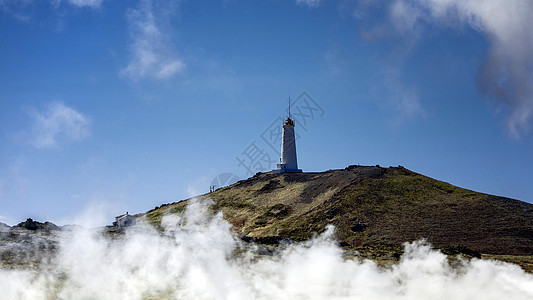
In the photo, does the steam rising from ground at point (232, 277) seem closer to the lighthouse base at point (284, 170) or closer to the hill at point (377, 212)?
the hill at point (377, 212)

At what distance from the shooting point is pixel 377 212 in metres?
96.1

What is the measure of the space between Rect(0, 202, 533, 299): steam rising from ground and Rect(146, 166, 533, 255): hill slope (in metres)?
25.8

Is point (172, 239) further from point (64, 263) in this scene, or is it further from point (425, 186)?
point (425, 186)

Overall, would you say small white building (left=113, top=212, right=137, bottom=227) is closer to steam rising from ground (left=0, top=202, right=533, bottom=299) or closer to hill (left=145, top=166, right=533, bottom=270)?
hill (left=145, top=166, right=533, bottom=270)

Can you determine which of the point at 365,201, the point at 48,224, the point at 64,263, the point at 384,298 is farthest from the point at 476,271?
the point at 48,224

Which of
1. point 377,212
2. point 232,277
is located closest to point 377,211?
point 377,212

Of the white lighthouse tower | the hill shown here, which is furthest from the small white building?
the white lighthouse tower

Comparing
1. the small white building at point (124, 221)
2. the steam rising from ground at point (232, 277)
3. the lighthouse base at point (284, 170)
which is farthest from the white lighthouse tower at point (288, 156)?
the steam rising from ground at point (232, 277)

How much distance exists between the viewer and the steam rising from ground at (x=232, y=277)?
39.5 meters

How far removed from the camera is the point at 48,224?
269ft

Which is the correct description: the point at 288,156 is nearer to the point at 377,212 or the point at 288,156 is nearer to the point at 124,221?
the point at 377,212

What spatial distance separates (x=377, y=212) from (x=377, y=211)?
20.6 inches

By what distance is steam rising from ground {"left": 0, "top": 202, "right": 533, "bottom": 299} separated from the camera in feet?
130

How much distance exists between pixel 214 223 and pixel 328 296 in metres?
70.1
